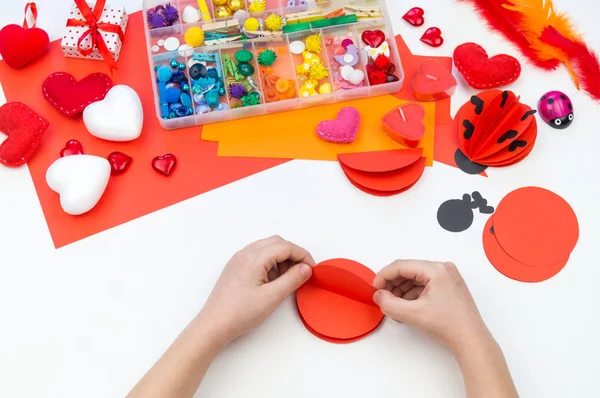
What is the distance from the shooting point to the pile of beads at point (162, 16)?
1206 millimetres

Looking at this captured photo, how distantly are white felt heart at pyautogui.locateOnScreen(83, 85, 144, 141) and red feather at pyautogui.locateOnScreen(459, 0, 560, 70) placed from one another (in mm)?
772

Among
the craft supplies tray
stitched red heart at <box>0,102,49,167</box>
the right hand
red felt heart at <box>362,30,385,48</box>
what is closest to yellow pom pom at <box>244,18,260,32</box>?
the craft supplies tray

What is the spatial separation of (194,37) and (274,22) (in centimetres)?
17

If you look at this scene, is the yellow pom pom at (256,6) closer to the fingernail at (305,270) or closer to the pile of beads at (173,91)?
the pile of beads at (173,91)

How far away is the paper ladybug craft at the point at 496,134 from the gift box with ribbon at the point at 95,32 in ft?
2.44

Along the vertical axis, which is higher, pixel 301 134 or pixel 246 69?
pixel 246 69

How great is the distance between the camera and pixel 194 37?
3.91 ft

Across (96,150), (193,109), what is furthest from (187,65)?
(96,150)

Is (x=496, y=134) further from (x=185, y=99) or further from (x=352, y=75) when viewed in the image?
(x=185, y=99)

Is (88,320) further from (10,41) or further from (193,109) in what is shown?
(10,41)

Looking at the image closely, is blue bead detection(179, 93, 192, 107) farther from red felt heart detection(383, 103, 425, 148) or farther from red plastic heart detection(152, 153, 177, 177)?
red felt heart detection(383, 103, 425, 148)

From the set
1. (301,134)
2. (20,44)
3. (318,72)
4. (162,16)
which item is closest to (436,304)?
(301,134)

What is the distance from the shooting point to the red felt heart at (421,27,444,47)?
48.3 inches

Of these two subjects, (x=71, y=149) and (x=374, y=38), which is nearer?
(x=71, y=149)
